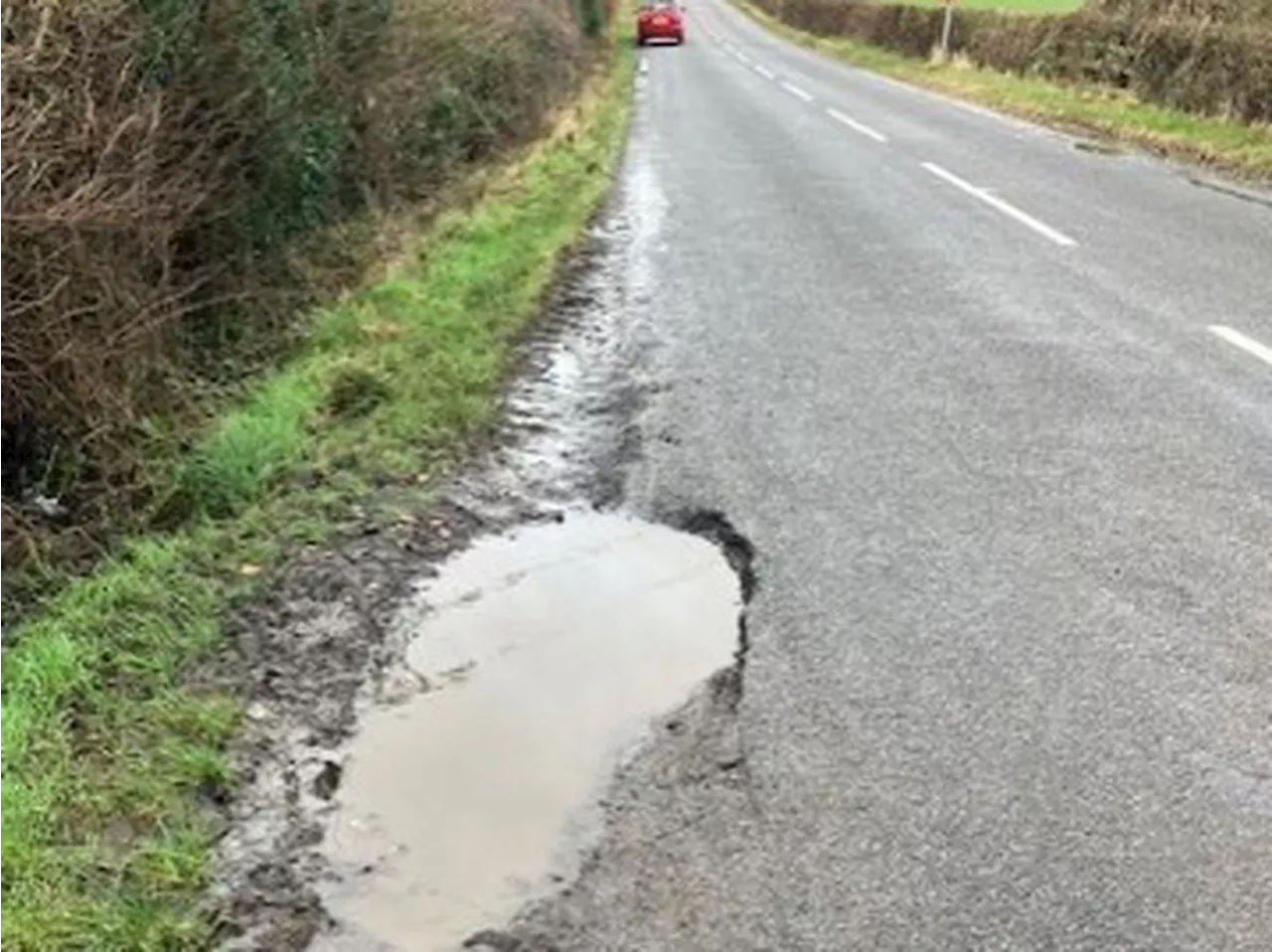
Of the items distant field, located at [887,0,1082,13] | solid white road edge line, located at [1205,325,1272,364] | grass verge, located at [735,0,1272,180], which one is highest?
distant field, located at [887,0,1082,13]

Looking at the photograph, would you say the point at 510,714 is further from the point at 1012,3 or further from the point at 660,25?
the point at 660,25

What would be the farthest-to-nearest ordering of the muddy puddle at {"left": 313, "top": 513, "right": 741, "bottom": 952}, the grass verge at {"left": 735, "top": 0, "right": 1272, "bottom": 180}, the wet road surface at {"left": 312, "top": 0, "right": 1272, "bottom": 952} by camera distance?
1. the grass verge at {"left": 735, "top": 0, "right": 1272, "bottom": 180}
2. the muddy puddle at {"left": 313, "top": 513, "right": 741, "bottom": 952}
3. the wet road surface at {"left": 312, "top": 0, "right": 1272, "bottom": 952}

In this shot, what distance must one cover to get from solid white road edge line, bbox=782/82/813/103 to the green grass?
66.0 ft

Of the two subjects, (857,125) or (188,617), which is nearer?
(188,617)

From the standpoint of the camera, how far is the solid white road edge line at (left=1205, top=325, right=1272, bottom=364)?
27.0 feet

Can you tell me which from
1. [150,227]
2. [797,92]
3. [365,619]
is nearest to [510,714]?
[365,619]

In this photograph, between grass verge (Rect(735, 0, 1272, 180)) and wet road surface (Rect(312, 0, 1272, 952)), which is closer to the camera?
wet road surface (Rect(312, 0, 1272, 952))

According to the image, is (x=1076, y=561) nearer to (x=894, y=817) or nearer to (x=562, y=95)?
(x=894, y=817)

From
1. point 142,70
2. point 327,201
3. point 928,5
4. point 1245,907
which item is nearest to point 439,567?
point 1245,907

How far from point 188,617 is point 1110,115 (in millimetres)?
21527

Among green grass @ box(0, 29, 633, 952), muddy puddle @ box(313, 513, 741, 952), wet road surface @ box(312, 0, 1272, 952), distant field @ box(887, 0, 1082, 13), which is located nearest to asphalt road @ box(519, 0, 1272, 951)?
wet road surface @ box(312, 0, 1272, 952)

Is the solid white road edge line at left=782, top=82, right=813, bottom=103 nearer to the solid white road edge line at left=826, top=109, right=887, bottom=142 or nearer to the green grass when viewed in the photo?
the solid white road edge line at left=826, top=109, right=887, bottom=142

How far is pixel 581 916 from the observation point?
3461mm

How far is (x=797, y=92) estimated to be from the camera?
102 feet
